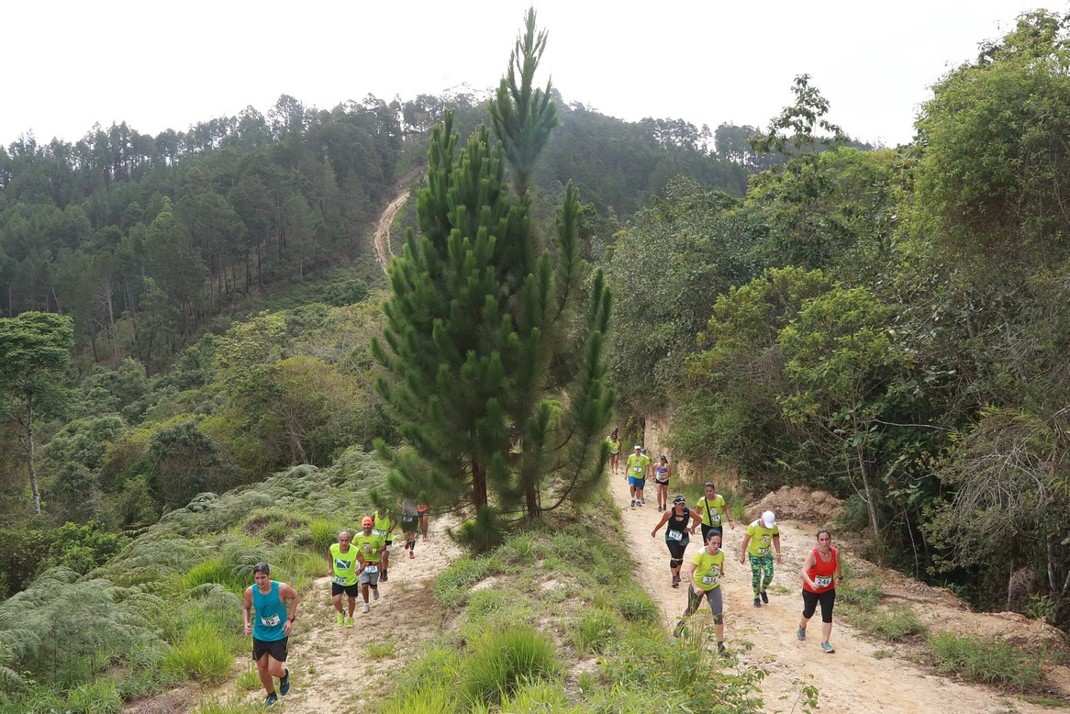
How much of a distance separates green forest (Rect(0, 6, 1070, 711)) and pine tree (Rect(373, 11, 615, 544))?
46 mm

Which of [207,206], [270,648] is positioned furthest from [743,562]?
[207,206]

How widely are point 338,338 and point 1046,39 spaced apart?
94.0 feet

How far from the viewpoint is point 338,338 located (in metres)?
32.3

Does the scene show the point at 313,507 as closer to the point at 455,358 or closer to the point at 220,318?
the point at 455,358

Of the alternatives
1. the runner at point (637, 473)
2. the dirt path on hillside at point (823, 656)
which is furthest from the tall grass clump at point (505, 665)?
the runner at point (637, 473)

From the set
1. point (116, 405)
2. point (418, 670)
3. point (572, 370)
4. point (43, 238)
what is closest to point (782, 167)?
point (572, 370)

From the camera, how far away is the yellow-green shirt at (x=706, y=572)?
7.73m

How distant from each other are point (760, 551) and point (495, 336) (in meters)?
4.75

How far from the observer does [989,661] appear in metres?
7.61

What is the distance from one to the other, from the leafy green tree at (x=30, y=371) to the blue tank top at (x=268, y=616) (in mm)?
21802

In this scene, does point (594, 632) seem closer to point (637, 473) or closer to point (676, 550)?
point (676, 550)

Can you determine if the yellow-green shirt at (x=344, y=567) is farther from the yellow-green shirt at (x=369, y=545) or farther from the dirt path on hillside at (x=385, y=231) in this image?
the dirt path on hillside at (x=385, y=231)

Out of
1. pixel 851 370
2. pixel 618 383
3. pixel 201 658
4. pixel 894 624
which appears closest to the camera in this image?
pixel 201 658

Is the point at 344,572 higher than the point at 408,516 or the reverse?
the reverse
